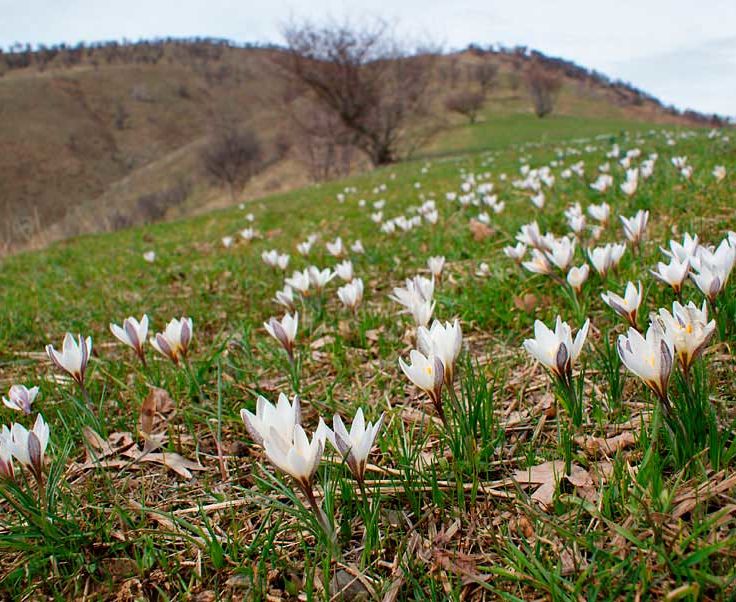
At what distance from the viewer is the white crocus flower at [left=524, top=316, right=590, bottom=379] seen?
130cm

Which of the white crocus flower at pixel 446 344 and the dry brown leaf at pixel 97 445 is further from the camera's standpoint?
the dry brown leaf at pixel 97 445

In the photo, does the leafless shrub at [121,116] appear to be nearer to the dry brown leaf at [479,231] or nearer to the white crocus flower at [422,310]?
the dry brown leaf at [479,231]

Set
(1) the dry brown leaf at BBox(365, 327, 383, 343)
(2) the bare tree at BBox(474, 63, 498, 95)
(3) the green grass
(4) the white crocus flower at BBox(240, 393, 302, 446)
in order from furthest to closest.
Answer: (2) the bare tree at BBox(474, 63, 498, 95)
(1) the dry brown leaf at BBox(365, 327, 383, 343)
(4) the white crocus flower at BBox(240, 393, 302, 446)
(3) the green grass

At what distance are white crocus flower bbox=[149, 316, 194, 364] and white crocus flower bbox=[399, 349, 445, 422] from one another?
1.02m

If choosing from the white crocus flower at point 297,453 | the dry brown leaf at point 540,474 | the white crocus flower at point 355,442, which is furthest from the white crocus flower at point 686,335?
the white crocus flower at point 297,453

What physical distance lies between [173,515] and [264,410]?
0.43m

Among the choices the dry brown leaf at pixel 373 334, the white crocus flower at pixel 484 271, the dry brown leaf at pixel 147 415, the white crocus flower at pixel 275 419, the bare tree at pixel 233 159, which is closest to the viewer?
the white crocus flower at pixel 275 419

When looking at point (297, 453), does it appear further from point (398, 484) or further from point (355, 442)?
point (398, 484)

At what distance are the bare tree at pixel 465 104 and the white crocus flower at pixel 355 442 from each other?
167ft

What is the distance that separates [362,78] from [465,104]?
82.4 feet

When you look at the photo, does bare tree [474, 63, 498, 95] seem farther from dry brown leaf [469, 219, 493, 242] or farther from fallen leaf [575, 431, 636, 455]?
fallen leaf [575, 431, 636, 455]

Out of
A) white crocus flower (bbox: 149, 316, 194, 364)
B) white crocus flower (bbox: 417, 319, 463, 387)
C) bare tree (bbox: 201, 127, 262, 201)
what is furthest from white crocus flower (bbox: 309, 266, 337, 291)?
bare tree (bbox: 201, 127, 262, 201)

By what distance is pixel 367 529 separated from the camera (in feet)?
3.74

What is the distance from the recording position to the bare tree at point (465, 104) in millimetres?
49409
